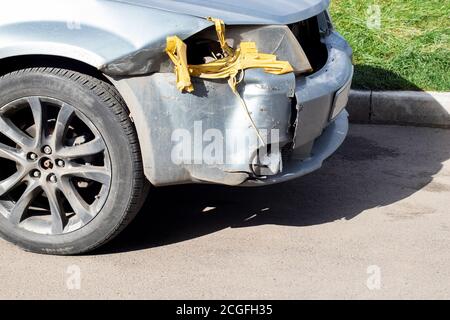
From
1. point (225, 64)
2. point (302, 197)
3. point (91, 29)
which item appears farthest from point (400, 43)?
point (91, 29)

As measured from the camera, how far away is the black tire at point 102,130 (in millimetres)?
4152

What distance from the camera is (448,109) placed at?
6.51 meters

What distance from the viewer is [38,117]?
424 cm

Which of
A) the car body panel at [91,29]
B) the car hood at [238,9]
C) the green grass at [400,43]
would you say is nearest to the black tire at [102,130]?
the car body panel at [91,29]

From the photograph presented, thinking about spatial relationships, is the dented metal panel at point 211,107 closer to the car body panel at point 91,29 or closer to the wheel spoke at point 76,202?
the car body panel at point 91,29

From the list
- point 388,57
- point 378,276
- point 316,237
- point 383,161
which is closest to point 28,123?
point 316,237

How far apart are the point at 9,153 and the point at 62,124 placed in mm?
328

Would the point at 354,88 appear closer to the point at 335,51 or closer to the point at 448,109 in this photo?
the point at 448,109

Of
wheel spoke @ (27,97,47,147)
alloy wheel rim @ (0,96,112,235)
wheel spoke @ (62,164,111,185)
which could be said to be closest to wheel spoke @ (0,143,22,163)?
alloy wheel rim @ (0,96,112,235)

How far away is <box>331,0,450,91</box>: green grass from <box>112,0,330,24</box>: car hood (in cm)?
240

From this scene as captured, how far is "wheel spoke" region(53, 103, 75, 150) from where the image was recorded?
165 inches

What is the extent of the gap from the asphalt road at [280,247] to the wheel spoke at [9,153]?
0.50 meters

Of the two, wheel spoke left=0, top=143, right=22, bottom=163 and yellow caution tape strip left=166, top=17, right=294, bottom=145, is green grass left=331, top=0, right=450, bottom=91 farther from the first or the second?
wheel spoke left=0, top=143, right=22, bottom=163
